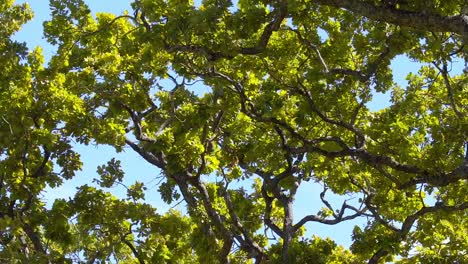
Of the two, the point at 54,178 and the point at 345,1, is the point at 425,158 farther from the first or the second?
the point at 54,178

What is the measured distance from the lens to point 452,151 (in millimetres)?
11484

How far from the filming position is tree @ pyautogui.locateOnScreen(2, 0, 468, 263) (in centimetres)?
1123

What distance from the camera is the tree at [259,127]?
36.9 ft

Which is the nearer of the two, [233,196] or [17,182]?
[17,182]

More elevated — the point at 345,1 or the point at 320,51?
the point at 320,51

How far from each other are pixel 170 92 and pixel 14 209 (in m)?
3.82

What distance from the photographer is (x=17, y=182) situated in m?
12.7

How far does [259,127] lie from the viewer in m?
13.2

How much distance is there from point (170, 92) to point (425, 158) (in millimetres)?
5023

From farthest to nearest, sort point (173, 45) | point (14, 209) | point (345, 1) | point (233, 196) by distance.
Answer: point (233, 196) < point (14, 209) < point (173, 45) < point (345, 1)

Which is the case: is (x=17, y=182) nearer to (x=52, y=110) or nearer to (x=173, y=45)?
(x=52, y=110)

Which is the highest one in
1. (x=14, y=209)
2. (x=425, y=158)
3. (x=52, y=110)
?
(x=52, y=110)

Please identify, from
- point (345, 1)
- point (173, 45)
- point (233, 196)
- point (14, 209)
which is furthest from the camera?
point (233, 196)

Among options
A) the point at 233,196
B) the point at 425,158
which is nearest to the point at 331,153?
the point at 425,158
